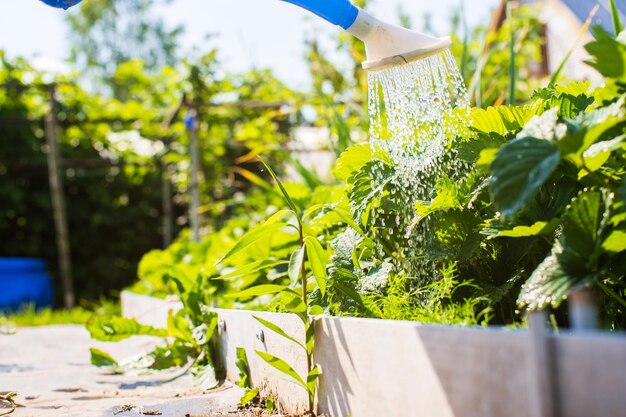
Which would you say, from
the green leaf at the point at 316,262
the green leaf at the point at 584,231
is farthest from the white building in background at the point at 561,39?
the green leaf at the point at 584,231

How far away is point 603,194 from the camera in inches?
52.1

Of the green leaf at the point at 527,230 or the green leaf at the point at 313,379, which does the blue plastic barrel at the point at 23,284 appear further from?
the green leaf at the point at 527,230

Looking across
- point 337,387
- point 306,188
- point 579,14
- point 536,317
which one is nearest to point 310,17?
point 306,188

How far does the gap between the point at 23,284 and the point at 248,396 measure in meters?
5.50

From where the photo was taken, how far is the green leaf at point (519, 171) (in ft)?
3.87

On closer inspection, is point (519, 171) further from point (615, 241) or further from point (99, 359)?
point (99, 359)

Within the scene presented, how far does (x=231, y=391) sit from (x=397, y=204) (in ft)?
2.62

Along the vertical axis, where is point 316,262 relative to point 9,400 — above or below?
above

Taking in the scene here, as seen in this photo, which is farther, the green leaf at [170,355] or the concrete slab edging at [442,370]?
the green leaf at [170,355]

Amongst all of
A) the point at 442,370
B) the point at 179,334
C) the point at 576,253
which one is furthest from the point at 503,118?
the point at 179,334

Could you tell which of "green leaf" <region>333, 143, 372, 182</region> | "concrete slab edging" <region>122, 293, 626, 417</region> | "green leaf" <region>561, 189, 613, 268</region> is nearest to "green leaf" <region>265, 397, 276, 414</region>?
"concrete slab edging" <region>122, 293, 626, 417</region>

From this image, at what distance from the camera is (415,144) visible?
6.42ft

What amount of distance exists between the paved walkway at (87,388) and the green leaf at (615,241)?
3.34ft

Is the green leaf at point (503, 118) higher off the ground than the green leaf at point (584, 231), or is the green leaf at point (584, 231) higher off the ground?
the green leaf at point (503, 118)
